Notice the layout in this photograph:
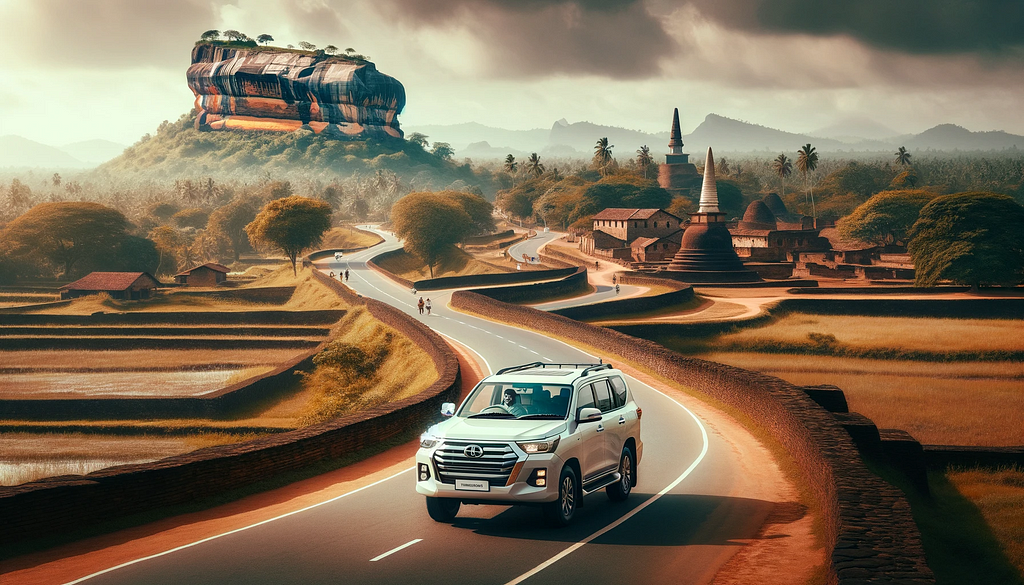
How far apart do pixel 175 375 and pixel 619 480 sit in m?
46.1

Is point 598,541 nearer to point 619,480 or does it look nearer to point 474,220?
point 619,480

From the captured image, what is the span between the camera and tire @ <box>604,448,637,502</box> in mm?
14219

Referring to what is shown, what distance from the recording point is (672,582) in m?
10.6

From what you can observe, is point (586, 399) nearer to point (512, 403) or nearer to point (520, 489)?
point (512, 403)

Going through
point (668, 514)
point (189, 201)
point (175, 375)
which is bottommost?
point (175, 375)

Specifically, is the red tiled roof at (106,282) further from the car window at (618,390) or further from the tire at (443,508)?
the tire at (443,508)

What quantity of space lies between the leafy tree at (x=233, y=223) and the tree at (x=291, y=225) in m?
35.8

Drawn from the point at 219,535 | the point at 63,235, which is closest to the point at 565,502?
the point at 219,535

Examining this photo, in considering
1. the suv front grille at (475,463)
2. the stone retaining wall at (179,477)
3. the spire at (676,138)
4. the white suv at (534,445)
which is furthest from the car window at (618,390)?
the spire at (676,138)

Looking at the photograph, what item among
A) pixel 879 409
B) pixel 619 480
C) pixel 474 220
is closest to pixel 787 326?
pixel 879 409

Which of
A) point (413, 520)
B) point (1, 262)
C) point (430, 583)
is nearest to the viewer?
point (430, 583)

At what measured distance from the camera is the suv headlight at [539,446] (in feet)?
39.5

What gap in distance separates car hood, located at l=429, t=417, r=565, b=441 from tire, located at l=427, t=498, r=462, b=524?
1050mm

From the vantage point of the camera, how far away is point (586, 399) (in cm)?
1359
